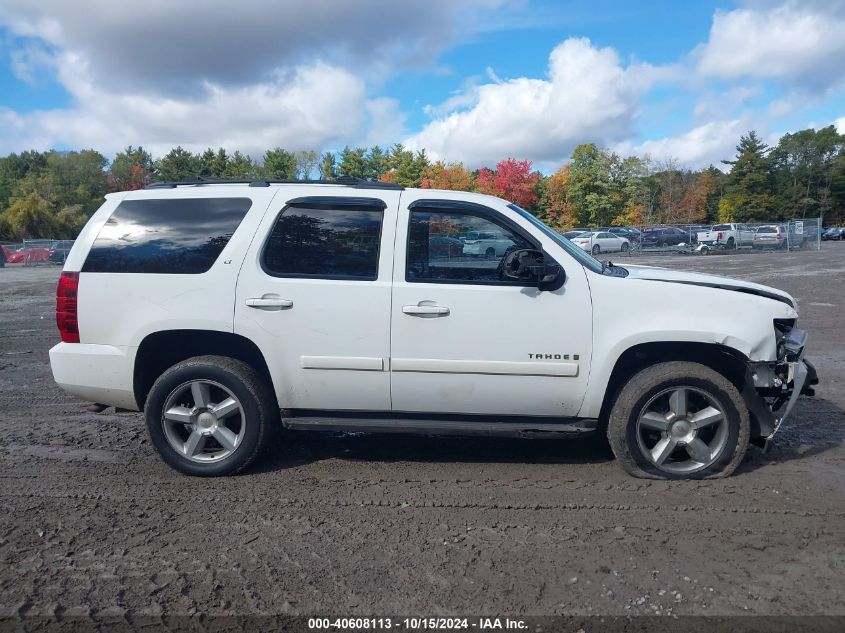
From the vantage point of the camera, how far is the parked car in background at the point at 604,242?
40378mm

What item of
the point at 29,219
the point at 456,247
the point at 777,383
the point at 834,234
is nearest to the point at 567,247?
the point at 456,247

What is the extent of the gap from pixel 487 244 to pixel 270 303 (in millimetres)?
1564

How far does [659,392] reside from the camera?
4457 mm

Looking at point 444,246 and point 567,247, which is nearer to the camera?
point 444,246

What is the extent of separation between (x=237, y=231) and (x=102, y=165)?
8075cm

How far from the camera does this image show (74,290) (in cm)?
468


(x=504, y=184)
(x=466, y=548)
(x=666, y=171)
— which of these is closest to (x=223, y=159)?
(x=504, y=184)

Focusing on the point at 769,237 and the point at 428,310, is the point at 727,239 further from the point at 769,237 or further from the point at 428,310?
the point at 428,310

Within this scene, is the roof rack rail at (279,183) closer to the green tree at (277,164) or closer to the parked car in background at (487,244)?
the parked car in background at (487,244)

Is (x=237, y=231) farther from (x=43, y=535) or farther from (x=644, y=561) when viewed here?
(x=644, y=561)

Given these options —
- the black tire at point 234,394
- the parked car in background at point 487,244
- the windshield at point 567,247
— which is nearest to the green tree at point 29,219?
the black tire at point 234,394

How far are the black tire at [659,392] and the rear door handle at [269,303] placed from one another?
92.9 inches

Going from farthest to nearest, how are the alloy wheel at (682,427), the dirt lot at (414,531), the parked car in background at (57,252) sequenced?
the parked car in background at (57,252), the alloy wheel at (682,427), the dirt lot at (414,531)

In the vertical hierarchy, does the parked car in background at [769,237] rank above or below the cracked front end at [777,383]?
above
